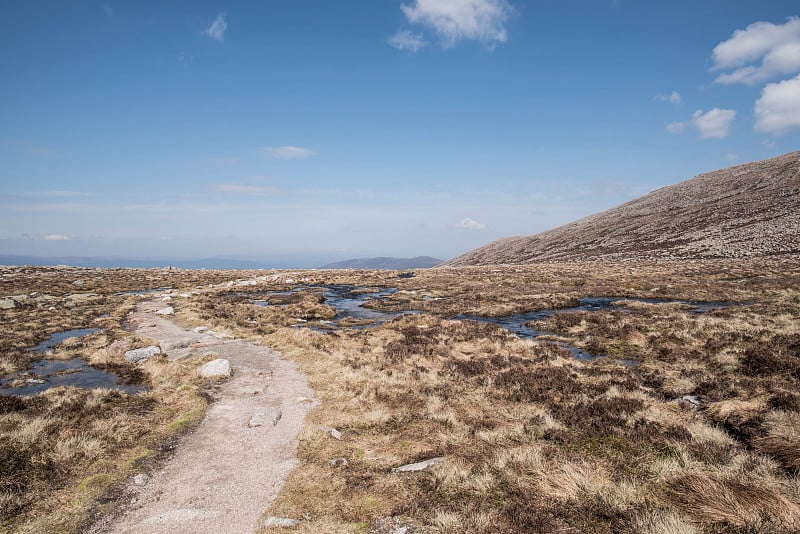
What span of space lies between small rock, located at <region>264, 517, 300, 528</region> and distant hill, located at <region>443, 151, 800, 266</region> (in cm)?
10594

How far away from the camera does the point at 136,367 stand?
19516 millimetres

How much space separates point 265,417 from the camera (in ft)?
44.9

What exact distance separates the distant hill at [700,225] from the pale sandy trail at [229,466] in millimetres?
103605

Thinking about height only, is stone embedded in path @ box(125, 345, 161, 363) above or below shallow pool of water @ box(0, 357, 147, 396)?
above

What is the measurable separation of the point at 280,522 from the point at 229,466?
330 centimetres

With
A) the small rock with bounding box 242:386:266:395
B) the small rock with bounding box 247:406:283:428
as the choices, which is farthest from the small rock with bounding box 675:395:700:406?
the small rock with bounding box 242:386:266:395

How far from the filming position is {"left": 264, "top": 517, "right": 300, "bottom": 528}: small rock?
8.09m

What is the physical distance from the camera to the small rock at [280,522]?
8.09 meters

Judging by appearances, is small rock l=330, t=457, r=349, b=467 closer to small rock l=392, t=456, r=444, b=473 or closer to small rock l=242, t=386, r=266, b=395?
small rock l=392, t=456, r=444, b=473

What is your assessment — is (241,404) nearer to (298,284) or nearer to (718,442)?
(718,442)

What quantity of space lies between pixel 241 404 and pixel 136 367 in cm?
862

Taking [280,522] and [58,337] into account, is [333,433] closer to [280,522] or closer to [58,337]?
[280,522]

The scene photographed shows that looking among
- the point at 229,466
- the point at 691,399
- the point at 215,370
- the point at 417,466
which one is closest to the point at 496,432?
the point at 417,466

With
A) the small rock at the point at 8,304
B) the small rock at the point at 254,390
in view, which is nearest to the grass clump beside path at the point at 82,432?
the small rock at the point at 254,390
